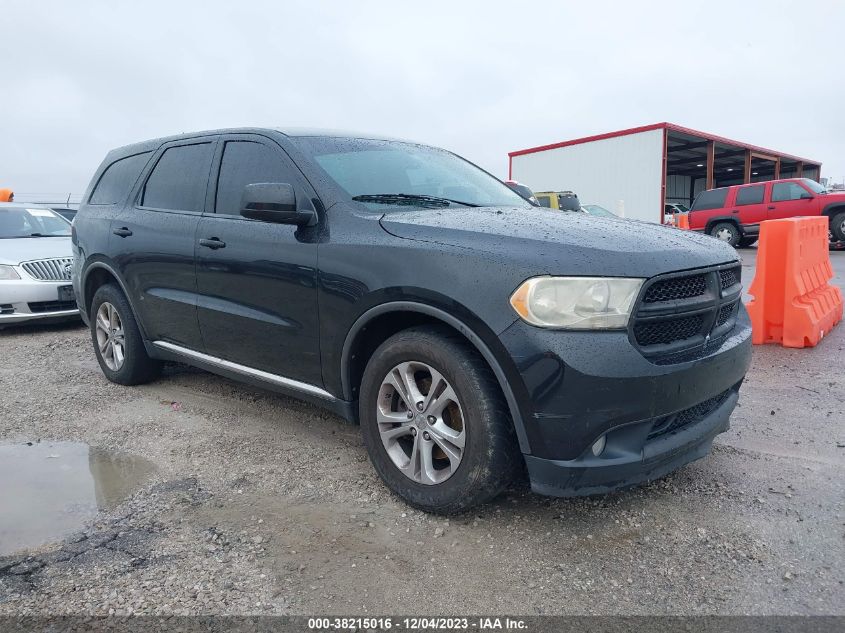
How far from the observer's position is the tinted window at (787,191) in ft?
54.6

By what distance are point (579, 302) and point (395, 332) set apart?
0.92m

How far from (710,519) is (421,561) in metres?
1.24

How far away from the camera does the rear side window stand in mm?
17781

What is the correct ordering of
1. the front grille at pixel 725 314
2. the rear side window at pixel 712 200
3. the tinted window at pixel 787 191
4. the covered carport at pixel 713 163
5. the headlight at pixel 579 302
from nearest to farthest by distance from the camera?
the headlight at pixel 579 302, the front grille at pixel 725 314, the tinted window at pixel 787 191, the rear side window at pixel 712 200, the covered carport at pixel 713 163

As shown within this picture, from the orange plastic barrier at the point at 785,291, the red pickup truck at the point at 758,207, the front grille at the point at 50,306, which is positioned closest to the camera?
the orange plastic barrier at the point at 785,291

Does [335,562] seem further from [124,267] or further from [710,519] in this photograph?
[124,267]

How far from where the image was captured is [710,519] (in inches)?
108

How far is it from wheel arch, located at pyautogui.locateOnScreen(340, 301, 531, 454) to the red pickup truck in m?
15.5

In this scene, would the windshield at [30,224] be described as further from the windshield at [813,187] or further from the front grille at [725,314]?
the windshield at [813,187]

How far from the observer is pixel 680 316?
2.57 metres

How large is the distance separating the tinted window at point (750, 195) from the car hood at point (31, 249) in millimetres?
15952

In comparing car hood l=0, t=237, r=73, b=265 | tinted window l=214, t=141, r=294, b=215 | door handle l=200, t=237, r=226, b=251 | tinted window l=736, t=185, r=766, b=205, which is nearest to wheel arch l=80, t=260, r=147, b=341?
door handle l=200, t=237, r=226, b=251

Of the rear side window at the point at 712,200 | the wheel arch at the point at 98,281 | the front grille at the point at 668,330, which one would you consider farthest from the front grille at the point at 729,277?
the rear side window at the point at 712,200

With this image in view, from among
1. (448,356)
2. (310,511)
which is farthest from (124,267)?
(448,356)
